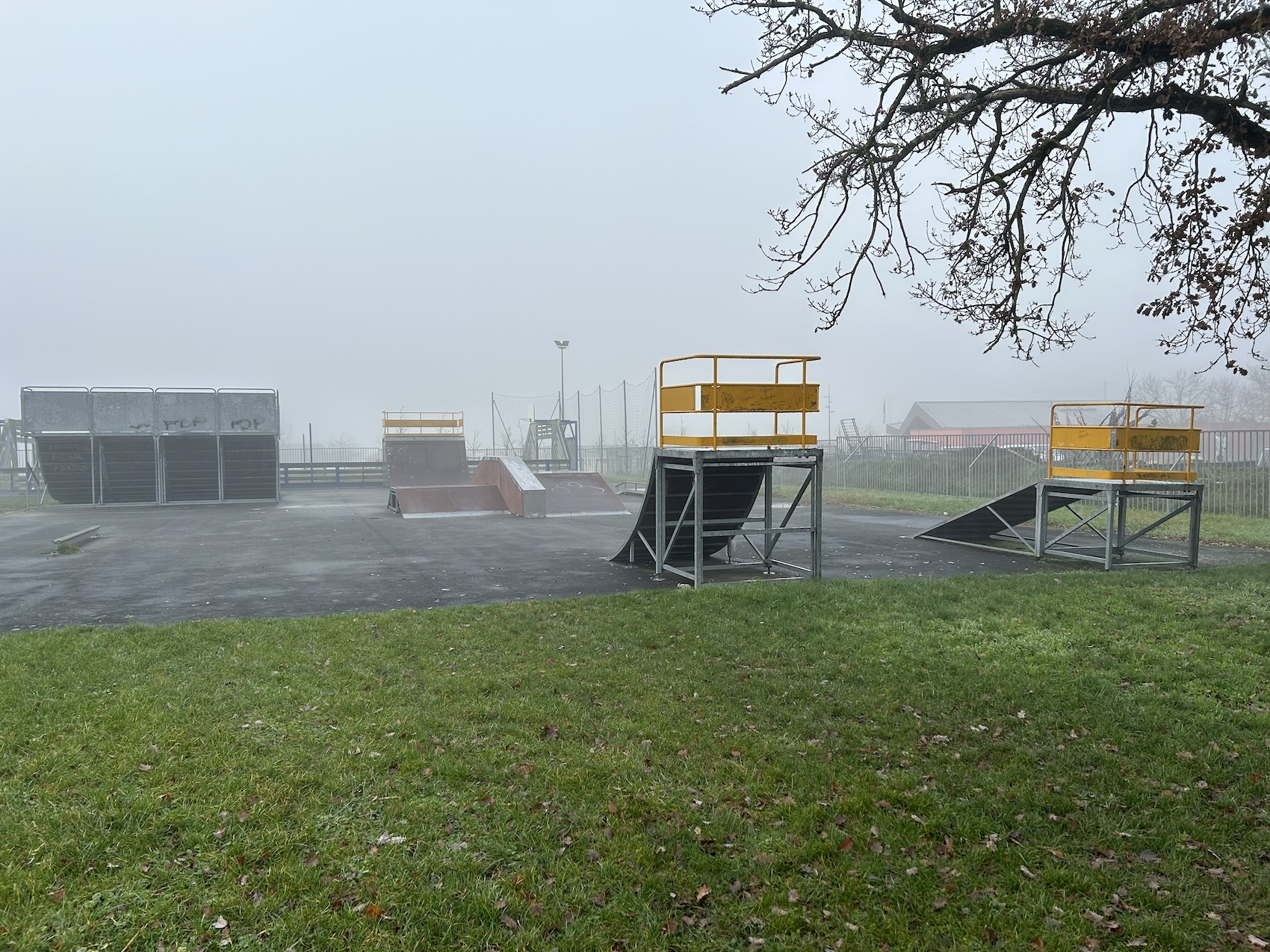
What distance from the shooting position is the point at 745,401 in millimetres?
10938

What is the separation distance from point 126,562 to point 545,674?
10209 millimetres

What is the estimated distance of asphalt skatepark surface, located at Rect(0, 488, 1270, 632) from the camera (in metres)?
10.1

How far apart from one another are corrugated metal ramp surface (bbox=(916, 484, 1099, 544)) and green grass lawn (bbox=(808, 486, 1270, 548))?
11.3 feet

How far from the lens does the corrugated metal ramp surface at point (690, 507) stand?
1176 cm

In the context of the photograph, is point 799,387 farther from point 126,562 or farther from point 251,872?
point 126,562

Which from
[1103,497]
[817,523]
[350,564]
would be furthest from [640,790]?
[1103,497]

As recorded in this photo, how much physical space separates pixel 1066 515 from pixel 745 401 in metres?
12.1

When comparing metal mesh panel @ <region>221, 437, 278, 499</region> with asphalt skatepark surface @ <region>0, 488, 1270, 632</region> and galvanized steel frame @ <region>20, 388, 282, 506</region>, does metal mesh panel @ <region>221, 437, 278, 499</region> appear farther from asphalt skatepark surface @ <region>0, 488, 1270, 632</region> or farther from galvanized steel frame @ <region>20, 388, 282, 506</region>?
asphalt skatepark surface @ <region>0, 488, 1270, 632</region>

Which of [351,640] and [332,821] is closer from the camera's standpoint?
[332,821]

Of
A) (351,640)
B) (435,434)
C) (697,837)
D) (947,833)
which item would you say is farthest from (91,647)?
(435,434)

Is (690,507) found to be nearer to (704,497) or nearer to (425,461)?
(704,497)

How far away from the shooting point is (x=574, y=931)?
349 cm

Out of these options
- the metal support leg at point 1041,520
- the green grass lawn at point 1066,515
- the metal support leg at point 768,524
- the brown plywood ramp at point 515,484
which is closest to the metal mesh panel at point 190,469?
the brown plywood ramp at point 515,484

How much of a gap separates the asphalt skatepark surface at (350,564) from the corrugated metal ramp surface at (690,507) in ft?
1.50
